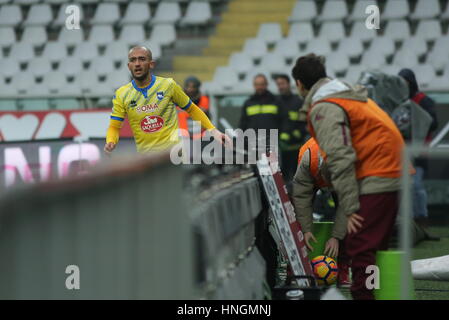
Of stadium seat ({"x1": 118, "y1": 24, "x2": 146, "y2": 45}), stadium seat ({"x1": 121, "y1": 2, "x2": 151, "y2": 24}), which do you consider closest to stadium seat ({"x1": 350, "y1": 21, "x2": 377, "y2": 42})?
stadium seat ({"x1": 118, "y1": 24, "x2": 146, "y2": 45})

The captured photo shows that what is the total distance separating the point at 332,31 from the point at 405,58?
67.2 inches

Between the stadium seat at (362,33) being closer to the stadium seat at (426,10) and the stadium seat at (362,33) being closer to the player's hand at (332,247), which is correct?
the stadium seat at (426,10)

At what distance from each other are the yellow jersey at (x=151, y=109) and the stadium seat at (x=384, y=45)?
8664mm

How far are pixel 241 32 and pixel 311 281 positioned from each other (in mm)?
12723

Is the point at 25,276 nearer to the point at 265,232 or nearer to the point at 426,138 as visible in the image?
the point at 265,232

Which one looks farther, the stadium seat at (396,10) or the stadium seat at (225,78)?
the stadium seat at (396,10)

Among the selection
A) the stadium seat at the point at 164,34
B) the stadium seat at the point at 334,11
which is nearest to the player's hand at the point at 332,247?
the stadium seat at the point at 334,11

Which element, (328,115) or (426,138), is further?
(426,138)

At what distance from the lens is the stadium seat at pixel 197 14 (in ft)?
56.9

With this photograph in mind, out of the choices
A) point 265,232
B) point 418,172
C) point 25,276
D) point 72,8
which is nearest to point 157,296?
point 25,276

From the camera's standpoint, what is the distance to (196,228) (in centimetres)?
328

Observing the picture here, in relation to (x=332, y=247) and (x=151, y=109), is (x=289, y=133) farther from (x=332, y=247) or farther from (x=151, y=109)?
(x=332, y=247)

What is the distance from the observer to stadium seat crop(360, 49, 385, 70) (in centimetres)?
1503

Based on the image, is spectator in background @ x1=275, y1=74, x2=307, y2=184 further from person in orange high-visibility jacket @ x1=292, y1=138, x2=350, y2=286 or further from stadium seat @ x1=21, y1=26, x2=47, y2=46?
stadium seat @ x1=21, y1=26, x2=47, y2=46
